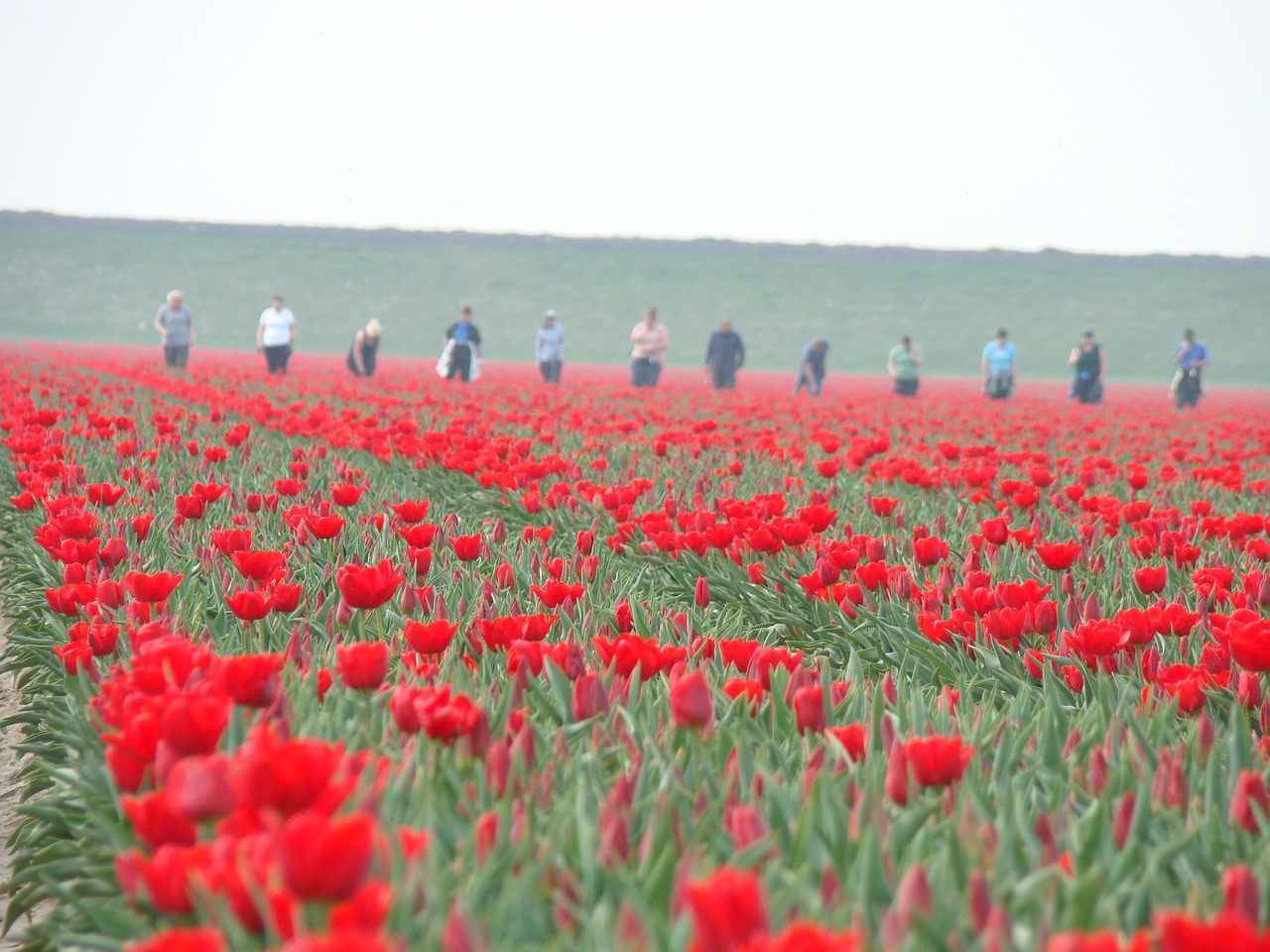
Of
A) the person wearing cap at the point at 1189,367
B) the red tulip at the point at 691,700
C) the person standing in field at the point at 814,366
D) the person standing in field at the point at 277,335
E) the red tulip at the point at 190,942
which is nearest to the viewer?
the red tulip at the point at 190,942

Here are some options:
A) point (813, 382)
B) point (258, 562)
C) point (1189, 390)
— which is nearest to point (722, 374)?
point (813, 382)

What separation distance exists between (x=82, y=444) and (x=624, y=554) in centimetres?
330

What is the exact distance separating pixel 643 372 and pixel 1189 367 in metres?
9.32

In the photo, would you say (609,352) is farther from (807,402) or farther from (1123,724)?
(1123,724)

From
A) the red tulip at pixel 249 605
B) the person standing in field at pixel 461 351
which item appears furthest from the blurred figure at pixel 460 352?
the red tulip at pixel 249 605

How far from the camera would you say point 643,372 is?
2123 cm

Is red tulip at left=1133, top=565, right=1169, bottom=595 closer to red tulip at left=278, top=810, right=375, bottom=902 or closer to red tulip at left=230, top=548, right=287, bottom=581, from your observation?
red tulip at left=230, top=548, right=287, bottom=581

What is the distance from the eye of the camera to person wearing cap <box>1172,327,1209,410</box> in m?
20.7

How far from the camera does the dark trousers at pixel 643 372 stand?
2116 centimetres

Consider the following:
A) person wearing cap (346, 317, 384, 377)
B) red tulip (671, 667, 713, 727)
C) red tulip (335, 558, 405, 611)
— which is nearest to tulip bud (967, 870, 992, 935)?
red tulip (671, 667, 713, 727)

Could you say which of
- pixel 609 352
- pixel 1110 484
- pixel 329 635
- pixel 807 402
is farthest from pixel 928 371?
pixel 329 635

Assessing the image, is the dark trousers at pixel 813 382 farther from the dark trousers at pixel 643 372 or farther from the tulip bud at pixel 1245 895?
the tulip bud at pixel 1245 895

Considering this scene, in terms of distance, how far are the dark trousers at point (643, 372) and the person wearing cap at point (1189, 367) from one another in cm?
882

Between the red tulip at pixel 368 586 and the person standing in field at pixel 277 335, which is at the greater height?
the red tulip at pixel 368 586
